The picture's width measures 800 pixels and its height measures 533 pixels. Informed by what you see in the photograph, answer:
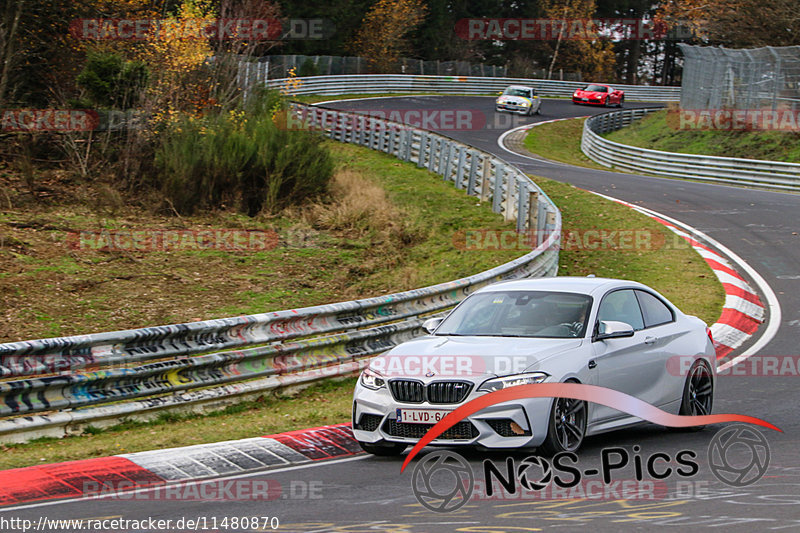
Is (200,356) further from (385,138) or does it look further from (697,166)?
(697,166)

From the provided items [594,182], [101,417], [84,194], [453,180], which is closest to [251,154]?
[84,194]

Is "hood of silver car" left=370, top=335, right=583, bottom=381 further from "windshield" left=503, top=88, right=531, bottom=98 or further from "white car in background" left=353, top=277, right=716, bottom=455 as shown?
"windshield" left=503, top=88, right=531, bottom=98

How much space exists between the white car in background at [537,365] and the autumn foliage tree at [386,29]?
65.9 meters

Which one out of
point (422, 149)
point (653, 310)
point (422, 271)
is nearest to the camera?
point (653, 310)

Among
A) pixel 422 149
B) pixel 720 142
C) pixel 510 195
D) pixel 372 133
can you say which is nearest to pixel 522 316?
pixel 510 195

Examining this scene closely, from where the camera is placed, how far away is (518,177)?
22.5m

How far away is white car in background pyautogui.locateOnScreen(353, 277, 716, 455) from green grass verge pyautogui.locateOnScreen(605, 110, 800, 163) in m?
25.7

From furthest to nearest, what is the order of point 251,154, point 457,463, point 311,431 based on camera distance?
point 251,154, point 311,431, point 457,463

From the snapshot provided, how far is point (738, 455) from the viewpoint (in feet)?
25.2

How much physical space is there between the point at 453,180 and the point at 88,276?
13330 mm

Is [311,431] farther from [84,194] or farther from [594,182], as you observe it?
[594,182]

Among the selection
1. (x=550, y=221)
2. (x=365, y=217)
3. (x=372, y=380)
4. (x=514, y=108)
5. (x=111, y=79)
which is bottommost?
(x=365, y=217)

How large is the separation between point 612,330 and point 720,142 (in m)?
30.4

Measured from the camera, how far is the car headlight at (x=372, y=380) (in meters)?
7.98
